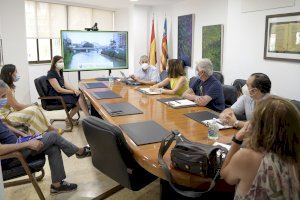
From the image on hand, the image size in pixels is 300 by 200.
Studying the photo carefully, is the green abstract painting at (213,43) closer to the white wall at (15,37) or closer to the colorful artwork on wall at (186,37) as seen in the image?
the colorful artwork on wall at (186,37)

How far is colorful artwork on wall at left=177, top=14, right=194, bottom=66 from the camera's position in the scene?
5633mm

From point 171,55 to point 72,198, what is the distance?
4.71 m

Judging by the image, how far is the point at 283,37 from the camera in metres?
3.46

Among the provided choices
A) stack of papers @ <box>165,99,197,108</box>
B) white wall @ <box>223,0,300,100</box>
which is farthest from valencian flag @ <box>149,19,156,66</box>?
stack of papers @ <box>165,99,197,108</box>

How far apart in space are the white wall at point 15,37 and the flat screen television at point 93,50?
28.7 inches

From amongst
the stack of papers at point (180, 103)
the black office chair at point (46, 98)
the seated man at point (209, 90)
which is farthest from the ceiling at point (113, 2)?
the stack of papers at point (180, 103)

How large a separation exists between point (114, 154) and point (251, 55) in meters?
3.04

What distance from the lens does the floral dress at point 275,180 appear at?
1.18m

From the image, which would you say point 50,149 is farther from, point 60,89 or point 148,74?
point 148,74

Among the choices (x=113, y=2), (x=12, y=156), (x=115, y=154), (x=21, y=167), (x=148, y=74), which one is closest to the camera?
(x=115, y=154)

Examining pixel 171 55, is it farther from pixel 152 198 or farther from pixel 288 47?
pixel 152 198

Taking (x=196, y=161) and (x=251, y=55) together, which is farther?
(x=251, y=55)

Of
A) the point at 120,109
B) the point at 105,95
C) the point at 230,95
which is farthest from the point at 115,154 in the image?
the point at 230,95

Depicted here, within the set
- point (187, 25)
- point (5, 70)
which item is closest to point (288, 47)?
point (187, 25)
